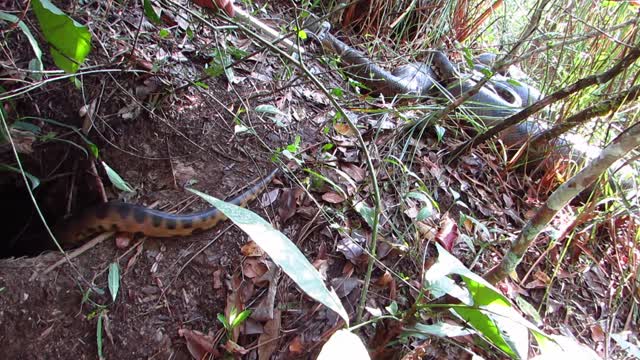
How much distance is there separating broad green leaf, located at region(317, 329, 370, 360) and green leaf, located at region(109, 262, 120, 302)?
1090mm

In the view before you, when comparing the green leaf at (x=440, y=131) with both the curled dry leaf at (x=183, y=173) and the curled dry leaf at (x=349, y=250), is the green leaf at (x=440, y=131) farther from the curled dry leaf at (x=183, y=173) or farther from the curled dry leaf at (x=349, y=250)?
the curled dry leaf at (x=183, y=173)

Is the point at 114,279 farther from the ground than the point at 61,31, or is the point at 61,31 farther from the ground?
the point at 61,31

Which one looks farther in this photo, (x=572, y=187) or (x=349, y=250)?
(x=349, y=250)

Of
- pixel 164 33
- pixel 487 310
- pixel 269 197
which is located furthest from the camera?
pixel 164 33

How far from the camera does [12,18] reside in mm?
1655

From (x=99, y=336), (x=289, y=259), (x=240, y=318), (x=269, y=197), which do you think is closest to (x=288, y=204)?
(x=269, y=197)

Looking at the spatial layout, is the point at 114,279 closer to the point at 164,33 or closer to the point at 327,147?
the point at 327,147

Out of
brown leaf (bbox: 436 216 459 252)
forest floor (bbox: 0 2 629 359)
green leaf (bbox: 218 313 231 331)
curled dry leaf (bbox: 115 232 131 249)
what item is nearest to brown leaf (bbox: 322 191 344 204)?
forest floor (bbox: 0 2 629 359)

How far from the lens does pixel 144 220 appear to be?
1.89 meters

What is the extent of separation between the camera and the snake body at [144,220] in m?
1.89

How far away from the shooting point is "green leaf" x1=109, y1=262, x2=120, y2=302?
1.72m

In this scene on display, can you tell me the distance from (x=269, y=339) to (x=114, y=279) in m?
0.64

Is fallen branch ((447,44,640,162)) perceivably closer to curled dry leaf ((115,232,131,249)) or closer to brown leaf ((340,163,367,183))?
brown leaf ((340,163,367,183))

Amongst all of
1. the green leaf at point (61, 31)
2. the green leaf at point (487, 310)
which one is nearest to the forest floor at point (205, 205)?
the green leaf at point (487, 310)
